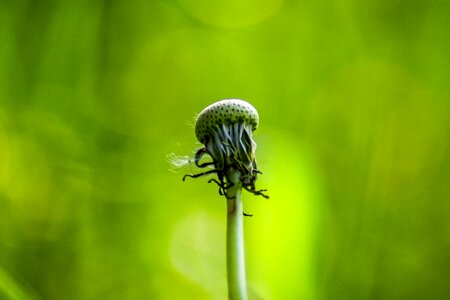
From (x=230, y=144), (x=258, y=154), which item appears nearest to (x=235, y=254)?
(x=230, y=144)

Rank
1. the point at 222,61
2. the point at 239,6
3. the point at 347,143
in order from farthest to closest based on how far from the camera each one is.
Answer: the point at 239,6, the point at 222,61, the point at 347,143

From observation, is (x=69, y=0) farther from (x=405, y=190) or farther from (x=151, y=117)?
(x=405, y=190)

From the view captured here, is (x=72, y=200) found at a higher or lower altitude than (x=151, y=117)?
lower

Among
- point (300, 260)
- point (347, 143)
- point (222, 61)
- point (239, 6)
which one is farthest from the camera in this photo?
point (239, 6)

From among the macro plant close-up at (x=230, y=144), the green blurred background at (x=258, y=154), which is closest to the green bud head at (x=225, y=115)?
the macro plant close-up at (x=230, y=144)

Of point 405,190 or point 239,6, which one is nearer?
point 405,190

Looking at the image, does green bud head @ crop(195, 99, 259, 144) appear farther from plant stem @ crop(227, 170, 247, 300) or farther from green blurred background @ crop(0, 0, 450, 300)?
green blurred background @ crop(0, 0, 450, 300)

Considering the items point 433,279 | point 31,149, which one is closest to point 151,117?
point 31,149

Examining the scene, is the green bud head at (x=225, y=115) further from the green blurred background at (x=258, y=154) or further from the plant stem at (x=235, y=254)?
the green blurred background at (x=258, y=154)

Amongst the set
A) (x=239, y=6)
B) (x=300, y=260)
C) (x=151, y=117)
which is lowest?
(x=300, y=260)
